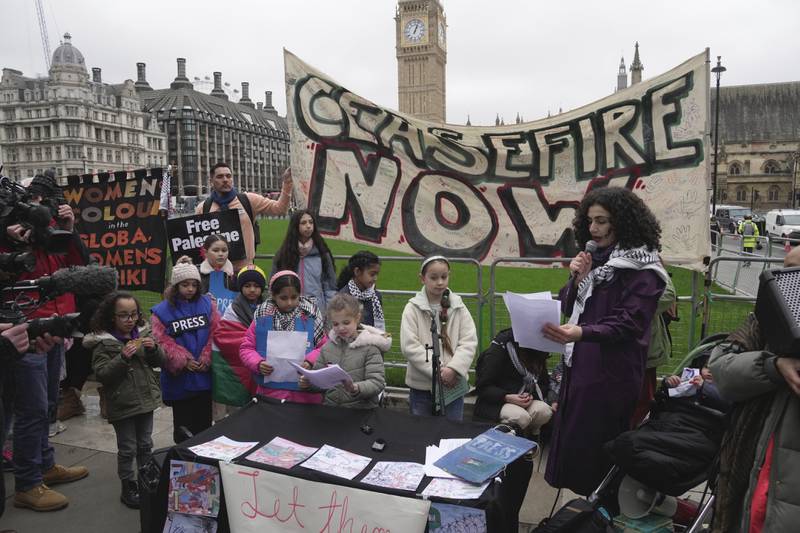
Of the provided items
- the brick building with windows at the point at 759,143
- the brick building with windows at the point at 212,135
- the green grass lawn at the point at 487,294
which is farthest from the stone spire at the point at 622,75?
the green grass lawn at the point at 487,294

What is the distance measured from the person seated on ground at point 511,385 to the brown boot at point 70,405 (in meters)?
4.08

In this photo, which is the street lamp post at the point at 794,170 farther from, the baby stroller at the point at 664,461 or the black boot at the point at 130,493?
the black boot at the point at 130,493

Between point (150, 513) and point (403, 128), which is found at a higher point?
point (403, 128)

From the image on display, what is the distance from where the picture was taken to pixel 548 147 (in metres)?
5.02

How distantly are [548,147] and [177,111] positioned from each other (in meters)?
115

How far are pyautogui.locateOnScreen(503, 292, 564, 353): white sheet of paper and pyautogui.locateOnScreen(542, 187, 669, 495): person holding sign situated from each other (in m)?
0.12

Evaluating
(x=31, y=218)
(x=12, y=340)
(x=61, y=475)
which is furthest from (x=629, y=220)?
(x=61, y=475)

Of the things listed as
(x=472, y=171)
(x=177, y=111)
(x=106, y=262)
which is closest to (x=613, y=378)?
(x=472, y=171)

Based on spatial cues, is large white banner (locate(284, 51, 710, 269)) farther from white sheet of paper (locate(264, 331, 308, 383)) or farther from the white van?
the white van

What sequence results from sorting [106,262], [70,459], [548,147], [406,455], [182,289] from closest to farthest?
1. [406,455]
2. [182,289]
3. [70,459]
4. [548,147]
5. [106,262]

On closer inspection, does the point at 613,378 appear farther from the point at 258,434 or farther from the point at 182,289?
the point at 182,289

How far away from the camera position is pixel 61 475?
13.7ft

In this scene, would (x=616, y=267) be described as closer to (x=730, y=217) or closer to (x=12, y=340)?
(x=12, y=340)

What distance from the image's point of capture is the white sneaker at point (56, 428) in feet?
16.9
